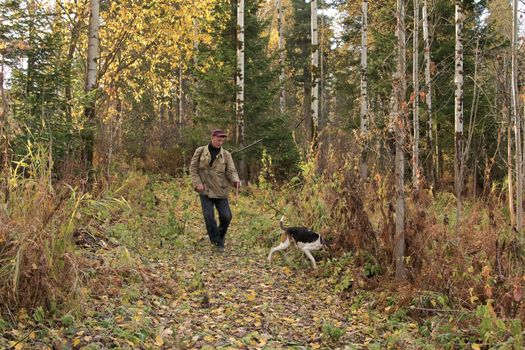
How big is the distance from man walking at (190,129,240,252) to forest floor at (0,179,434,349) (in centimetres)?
36

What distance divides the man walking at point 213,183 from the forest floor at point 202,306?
0.36 meters

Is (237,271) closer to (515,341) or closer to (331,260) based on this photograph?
(331,260)

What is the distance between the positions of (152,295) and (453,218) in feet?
17.1

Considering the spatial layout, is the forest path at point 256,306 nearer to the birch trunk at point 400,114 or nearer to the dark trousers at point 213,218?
the dark trousers at point 213,218

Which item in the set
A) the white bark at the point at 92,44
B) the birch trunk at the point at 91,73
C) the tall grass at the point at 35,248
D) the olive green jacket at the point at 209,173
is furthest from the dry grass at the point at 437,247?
the white bark at the point at 92,44

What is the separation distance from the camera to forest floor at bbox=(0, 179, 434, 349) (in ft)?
12.4

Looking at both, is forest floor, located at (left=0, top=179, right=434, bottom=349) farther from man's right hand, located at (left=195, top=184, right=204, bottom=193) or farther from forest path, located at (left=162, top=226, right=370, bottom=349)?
man's right hand, located at (left=195, top=184, right=204, bottom=193)

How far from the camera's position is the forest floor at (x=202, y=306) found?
3777 millimetres

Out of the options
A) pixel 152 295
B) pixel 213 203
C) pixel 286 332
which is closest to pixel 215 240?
pixel 213 203

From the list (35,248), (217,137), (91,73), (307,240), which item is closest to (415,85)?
(307,240)

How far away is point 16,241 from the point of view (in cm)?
368

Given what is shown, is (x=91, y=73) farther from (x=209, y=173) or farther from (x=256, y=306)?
(x=256, y=306)

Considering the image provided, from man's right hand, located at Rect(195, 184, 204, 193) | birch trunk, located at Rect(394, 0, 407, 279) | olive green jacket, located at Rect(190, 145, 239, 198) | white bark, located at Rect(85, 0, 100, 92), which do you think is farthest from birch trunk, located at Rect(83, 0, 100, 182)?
birch trunk, located at Rect(394, 0, 407, 279)

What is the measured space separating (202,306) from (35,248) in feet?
6.21
